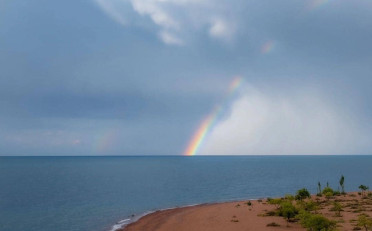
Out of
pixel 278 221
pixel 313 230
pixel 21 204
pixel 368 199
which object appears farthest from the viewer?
pixel 21 204

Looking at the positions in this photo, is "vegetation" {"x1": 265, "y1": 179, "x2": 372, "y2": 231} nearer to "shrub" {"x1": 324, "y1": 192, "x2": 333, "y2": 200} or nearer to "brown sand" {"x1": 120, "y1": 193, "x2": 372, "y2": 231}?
"shrub" {"x1": 324, "y1": 192, "x2": 333, "y2": 200}

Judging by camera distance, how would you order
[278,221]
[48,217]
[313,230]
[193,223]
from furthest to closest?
[48,217] < [193,223] < [278,221] < [313,230]

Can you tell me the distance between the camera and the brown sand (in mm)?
50481

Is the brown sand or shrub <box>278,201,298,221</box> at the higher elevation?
shrub <box>278,201,298,221</box>

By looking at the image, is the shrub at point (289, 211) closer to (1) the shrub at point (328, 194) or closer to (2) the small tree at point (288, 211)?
(2) the small tree at point (288, 211)

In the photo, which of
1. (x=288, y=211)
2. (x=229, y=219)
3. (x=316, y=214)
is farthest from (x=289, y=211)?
(x=229, y=219)

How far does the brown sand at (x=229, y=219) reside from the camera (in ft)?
166

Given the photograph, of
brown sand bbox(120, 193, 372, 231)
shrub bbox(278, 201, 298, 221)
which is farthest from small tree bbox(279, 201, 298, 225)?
brown sand bbox(120, 193, 372, 231)

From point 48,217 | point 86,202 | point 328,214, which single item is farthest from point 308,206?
point 86,202

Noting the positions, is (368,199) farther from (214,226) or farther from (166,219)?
(166,219)

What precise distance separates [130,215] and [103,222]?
9370 mm

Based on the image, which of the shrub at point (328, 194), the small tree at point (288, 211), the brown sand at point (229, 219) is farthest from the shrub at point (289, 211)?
the shrub at point (328, 194)

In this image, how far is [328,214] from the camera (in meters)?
56.2

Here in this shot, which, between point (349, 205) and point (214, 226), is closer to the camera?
point (214, 226)
